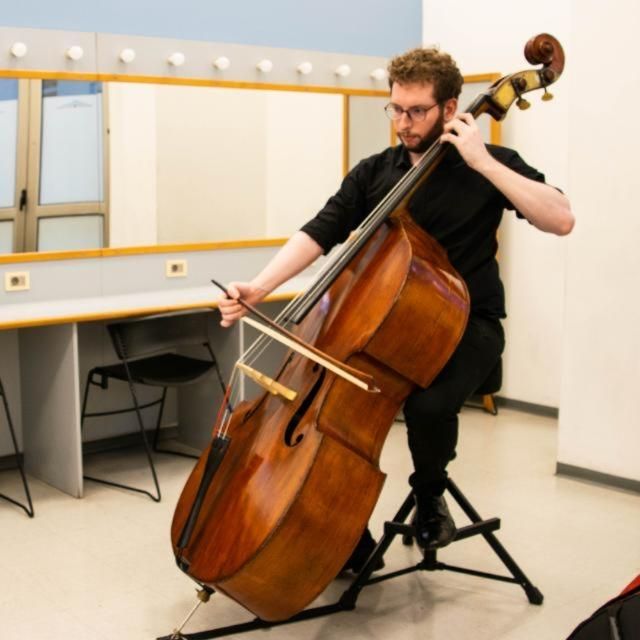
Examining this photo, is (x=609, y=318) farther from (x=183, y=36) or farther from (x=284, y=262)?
(x=183, y=36)

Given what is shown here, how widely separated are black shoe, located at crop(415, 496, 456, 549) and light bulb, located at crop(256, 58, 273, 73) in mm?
2509

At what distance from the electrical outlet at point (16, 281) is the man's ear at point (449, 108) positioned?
6.75ft

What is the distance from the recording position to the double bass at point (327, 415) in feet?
7.38

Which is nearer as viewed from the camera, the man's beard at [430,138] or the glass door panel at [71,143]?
the man's beard at [430,138]

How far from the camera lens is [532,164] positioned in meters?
4.87

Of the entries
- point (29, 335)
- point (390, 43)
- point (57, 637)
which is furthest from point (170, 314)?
point (390, 43)

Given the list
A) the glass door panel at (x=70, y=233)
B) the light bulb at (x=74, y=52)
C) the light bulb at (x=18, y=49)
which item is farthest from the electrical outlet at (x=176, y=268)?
the light bulb at (x=18, y=49)

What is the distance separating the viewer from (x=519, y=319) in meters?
4.99

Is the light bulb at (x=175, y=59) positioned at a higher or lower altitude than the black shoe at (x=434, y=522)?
higher

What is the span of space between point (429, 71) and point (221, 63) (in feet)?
6.95

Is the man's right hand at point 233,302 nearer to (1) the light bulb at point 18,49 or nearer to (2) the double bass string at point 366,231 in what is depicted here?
(2) the double bass string at point 366,231

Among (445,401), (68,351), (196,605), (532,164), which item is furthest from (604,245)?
(196,605)

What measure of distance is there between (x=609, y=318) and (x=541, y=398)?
3.99 ft

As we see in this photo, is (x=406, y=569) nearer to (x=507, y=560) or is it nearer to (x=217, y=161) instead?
(x=507, y=560)
